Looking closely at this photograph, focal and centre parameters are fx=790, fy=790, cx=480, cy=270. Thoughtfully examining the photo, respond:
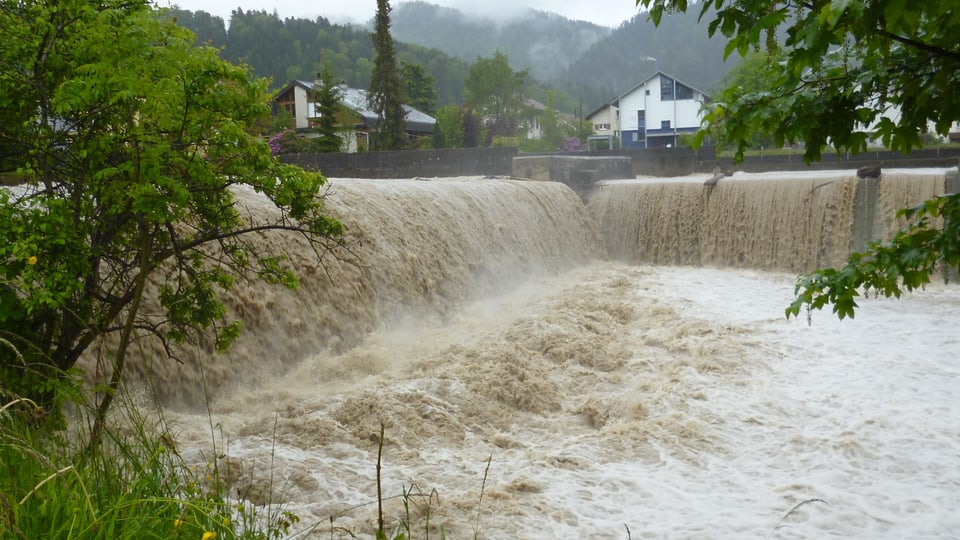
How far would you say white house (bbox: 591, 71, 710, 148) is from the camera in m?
48.6

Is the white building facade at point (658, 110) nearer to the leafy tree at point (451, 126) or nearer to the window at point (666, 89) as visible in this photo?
the window at point (666, 89)

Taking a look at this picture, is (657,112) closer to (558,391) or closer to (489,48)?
(558,391)

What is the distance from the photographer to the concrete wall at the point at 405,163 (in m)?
21.5

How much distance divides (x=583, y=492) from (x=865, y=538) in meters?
1.64

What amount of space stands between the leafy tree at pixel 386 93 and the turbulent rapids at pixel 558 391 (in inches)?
679

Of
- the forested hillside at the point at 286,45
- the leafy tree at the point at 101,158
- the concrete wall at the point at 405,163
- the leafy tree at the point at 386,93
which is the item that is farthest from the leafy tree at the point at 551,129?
the leafy tree at the point at 101,158

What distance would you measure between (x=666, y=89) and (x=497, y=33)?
14045 cm

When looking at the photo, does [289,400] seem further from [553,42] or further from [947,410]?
[553,42]

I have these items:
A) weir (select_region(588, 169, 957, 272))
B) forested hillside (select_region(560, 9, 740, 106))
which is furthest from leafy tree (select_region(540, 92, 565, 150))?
forested hillside (select_region(560, 9, 740, 106))

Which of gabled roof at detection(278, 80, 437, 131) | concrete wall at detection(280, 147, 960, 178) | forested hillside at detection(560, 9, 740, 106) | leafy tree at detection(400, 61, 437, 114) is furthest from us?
forested hillside at detection(560, 9, 740, 106)

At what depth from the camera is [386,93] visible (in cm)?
3030

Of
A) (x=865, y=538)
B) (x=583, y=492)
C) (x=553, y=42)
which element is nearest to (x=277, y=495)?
(x=583, y=492)

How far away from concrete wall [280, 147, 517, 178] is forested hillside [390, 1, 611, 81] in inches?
5440

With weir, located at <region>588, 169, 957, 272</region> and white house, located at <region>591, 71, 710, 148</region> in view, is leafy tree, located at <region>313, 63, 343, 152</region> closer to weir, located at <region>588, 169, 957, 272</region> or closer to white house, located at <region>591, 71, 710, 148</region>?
weir, located at <region>588, 169, 957, 272</region>
